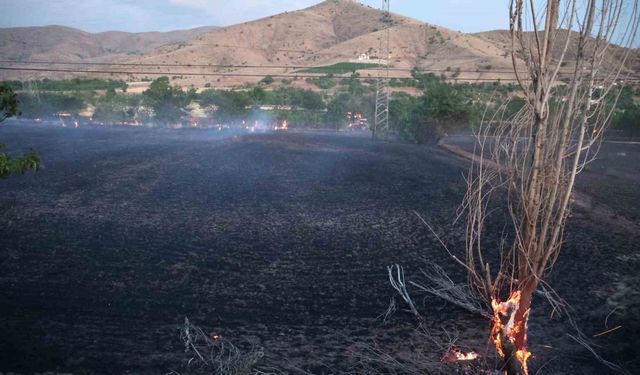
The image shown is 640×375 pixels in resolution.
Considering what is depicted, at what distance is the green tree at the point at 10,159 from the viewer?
6.14 m

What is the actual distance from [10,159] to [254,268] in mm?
5763

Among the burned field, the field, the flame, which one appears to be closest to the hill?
the field

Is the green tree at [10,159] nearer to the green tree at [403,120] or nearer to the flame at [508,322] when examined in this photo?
the flame at [508,322]

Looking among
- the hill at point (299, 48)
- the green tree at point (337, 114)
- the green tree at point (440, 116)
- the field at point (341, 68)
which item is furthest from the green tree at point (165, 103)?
the field at point (341, 68)

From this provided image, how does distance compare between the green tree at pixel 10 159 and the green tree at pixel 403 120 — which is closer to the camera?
the green tree at pixel 10 159

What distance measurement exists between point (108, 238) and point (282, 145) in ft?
59.1

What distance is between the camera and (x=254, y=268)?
11.1 metres

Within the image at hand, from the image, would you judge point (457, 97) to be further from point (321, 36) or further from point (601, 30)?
point (321, 36)

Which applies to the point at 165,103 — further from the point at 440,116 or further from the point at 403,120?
the point at 440,116

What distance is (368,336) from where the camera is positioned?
7992 mm

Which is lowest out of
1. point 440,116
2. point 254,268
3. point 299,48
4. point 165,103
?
point 254,268

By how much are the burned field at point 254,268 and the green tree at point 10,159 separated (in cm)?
286

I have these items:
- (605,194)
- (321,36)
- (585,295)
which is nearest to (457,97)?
(605,194)

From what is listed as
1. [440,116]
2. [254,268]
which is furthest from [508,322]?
[440,116]
